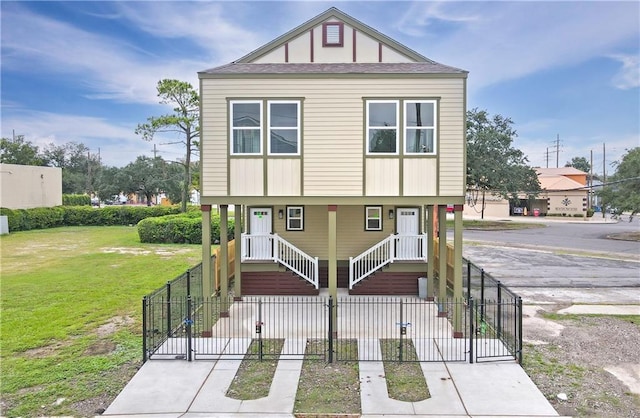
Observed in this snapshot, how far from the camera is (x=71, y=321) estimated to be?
10.7 m

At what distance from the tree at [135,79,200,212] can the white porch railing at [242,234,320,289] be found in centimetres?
2147

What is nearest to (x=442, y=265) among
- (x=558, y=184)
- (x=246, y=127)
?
(x=246, y=127)

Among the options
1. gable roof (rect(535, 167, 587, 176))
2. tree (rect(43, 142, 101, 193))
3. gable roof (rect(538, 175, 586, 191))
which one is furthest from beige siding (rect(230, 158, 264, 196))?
tree (rect(43, 142, 101, 193))

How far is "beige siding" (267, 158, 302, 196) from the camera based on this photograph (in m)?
10.2

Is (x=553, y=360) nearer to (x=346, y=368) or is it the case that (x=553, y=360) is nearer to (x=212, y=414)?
(x=346, y=368)

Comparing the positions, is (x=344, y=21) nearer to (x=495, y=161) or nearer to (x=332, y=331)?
(x=332, y=331)

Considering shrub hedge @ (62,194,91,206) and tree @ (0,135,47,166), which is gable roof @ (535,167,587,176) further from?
tree @ (0,135,47,166)

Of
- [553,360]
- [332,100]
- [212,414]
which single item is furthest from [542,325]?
[212,414]

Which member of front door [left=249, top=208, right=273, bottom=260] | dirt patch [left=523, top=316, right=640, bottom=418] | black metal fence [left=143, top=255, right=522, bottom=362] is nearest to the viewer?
dirt patch [left=523, top=316, right=640, bottom=418]

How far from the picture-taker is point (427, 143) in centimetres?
1015

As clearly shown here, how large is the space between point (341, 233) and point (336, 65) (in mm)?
5616

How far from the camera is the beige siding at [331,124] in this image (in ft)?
33.0

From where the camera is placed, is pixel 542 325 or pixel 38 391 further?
pixel 542 325

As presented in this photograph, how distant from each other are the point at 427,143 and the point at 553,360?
18.9 feet
